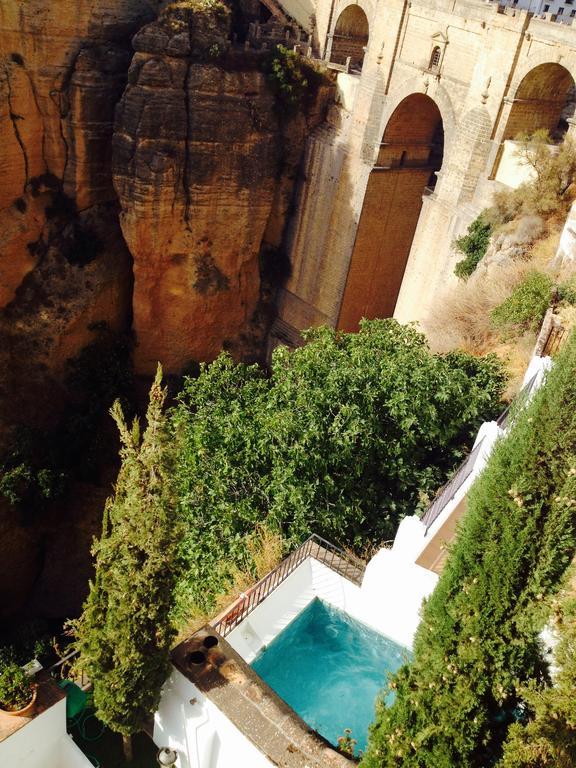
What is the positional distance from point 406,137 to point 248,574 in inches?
452

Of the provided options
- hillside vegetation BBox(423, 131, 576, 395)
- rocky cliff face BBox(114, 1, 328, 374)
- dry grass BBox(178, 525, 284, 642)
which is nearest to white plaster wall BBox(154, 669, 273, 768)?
dry grass BBox(178, 525, 284, 642)

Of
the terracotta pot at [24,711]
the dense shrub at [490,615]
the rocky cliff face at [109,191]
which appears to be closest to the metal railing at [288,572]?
the terracotta pot at [24,711]

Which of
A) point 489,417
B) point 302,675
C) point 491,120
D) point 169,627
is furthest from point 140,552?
point 491,120

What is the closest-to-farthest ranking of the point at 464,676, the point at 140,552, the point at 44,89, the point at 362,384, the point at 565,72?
1. the point at 464,676
2. the point at 140,552
3. the point at 362,384
4. the point at 565,72
5. the point at 44,89

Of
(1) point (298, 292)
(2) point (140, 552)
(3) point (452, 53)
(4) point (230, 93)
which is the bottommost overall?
(1) point (298, 292)

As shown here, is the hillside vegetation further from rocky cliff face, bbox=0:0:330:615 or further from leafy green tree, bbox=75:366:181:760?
leafy green tree, bbox=75:366:181:760

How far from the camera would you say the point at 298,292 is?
1847 centimetres

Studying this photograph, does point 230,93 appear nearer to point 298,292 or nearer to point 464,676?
point 298,292

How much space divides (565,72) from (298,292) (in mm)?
7947

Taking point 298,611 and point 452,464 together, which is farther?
point 452,464

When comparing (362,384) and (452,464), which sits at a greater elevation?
(362,384)

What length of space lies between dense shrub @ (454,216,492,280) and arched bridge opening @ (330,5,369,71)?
622 centimetres

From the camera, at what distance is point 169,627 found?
225 inches

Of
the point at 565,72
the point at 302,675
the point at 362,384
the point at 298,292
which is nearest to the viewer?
the point at 302,675
